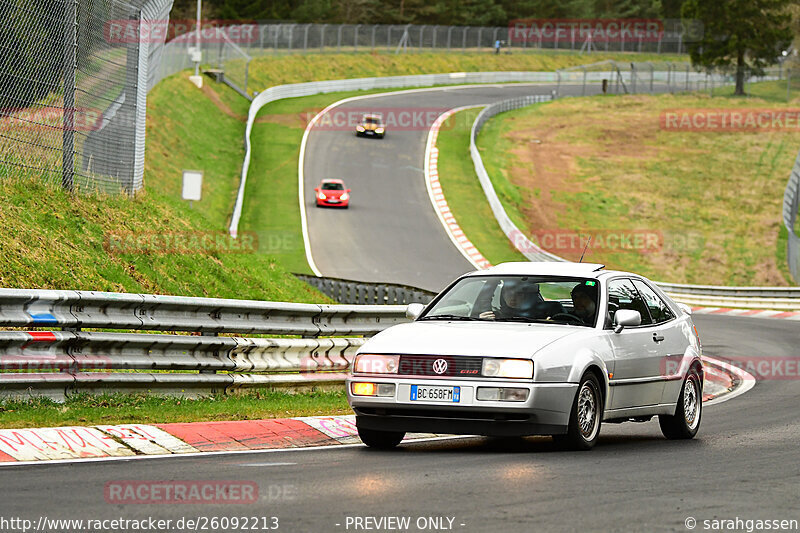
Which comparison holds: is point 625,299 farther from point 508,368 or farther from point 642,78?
point 642,78

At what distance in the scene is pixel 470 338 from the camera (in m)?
9.08

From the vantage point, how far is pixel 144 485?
7.00m

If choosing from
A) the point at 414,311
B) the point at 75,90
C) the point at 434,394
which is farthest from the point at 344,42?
the point at 434,394

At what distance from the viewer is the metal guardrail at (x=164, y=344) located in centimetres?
965

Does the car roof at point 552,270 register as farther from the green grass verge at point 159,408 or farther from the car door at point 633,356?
the green grass verge at point 159,408

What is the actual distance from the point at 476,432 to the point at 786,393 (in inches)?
338

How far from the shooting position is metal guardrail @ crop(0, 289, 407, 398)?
9.65 m

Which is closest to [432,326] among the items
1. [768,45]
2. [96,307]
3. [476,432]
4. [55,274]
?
[476,432]

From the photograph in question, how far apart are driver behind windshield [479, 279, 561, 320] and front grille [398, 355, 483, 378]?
1.13 meters

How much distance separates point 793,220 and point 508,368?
113 feet

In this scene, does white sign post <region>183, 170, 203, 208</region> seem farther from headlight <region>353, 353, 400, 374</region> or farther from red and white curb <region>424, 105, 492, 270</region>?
headlight <region>353, 353, 400, 374</region>

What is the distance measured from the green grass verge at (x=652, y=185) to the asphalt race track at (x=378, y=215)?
3.97 m

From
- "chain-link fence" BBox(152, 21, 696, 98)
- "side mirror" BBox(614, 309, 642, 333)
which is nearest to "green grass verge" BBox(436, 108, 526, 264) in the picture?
"chain-link fence" BBox(152, 21, 696, 98)

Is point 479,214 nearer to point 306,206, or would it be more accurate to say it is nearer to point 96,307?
point 306,206
